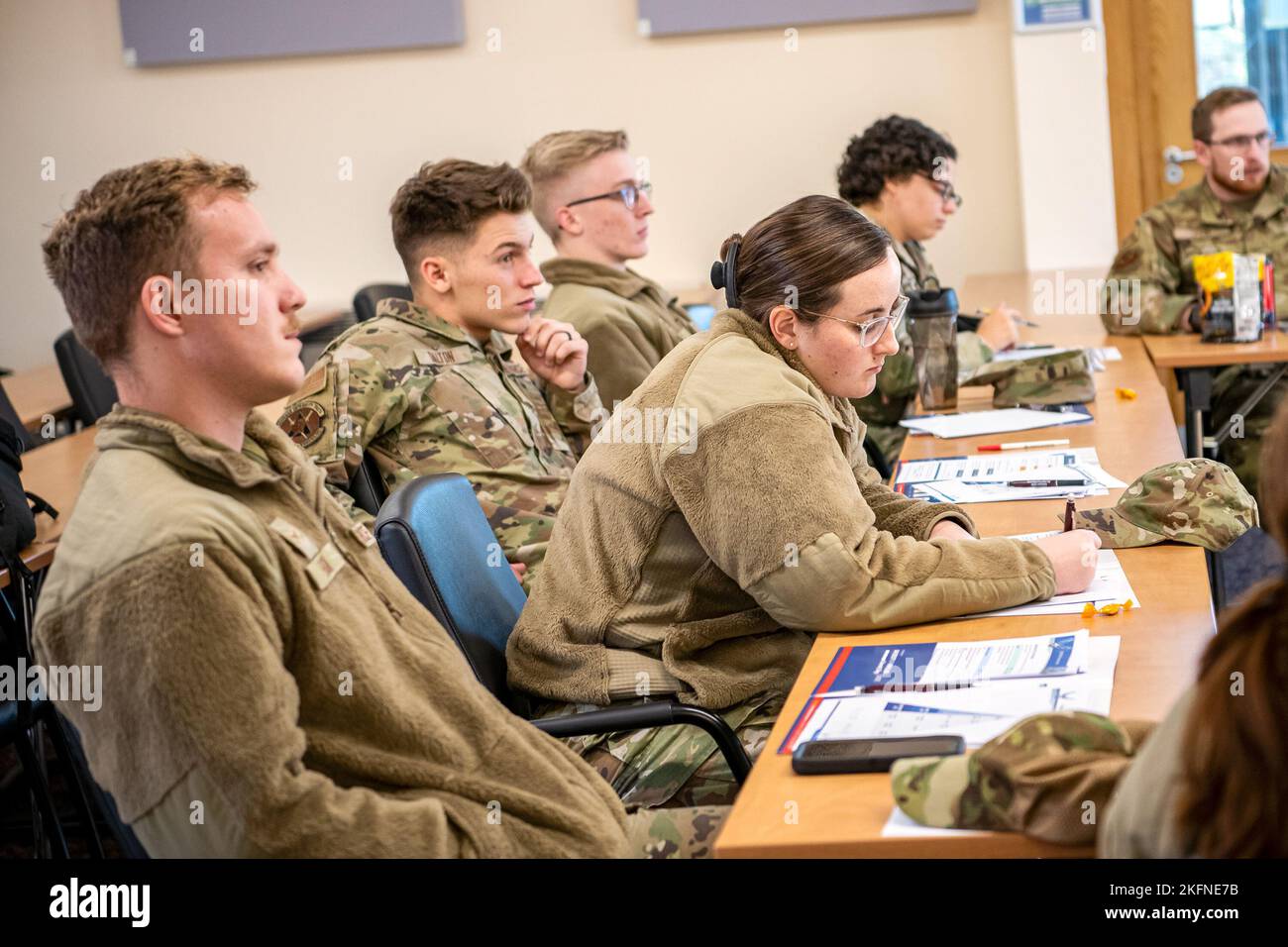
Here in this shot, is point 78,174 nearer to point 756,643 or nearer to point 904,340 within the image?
point 904,340

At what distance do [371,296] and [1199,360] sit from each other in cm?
262

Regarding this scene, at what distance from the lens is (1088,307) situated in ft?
14.9

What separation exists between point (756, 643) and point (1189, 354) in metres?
2.01

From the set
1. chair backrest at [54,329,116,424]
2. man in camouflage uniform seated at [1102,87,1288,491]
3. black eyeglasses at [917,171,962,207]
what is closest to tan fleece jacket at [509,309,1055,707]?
black eyeglasses at [917,171,962,207]

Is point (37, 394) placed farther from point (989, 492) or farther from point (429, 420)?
point (989, 492)

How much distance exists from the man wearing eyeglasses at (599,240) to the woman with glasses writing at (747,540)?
1.32 metres

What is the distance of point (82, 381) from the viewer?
4.00m

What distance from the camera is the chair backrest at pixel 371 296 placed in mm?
4539

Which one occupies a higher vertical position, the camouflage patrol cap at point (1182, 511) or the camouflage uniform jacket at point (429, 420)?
the camouflage uniform jacket at point (429, 420)

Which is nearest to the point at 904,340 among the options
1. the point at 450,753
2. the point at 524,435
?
the point at 524,435

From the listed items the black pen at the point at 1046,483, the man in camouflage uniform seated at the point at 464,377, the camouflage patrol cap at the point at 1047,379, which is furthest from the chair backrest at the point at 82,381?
the black pen at the point at 1046,483

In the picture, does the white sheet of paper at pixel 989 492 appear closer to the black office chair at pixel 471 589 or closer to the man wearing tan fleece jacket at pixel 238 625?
the black office chair at pixel 471 589

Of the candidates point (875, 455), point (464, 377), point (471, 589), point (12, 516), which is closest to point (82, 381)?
point (12, 516)

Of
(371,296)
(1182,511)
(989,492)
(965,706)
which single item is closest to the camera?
(965,706)
